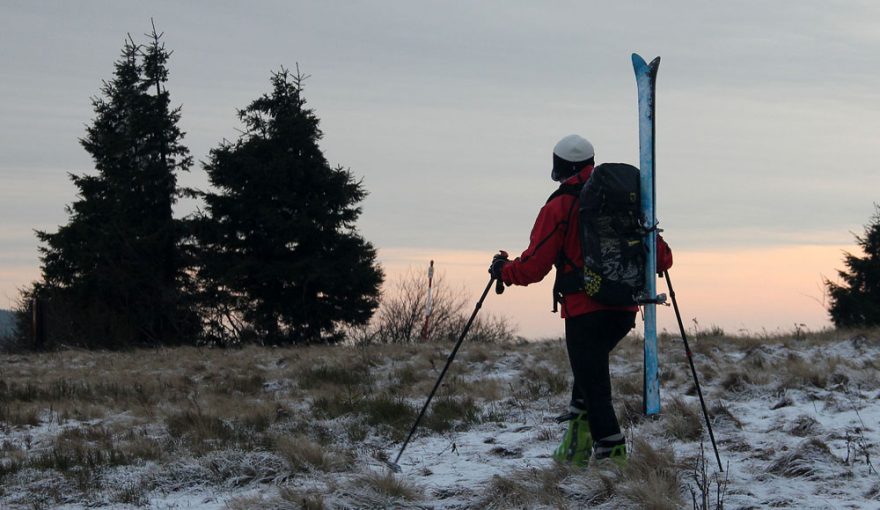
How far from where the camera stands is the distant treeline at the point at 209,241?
1171 inches

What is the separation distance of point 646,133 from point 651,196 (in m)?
0.55

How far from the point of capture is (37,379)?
14383 millimetres

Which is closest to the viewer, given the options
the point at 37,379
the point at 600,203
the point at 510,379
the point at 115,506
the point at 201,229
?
the point at 600,203

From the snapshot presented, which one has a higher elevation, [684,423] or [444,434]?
[684,423]

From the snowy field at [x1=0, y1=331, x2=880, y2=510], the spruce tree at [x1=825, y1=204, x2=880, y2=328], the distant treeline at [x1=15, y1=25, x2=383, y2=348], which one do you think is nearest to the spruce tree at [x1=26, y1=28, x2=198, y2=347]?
the distant treeline at [x1=15, y1=25, x2=383, y2=348]

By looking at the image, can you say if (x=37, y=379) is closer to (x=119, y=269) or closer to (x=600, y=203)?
(x=600, y=203)

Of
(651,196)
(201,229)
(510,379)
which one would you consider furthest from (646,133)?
(201,229)

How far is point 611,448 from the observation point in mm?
5840

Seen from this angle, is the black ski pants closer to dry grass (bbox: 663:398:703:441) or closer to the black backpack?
the black backpack

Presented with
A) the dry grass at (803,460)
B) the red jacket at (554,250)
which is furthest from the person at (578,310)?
the dry grass at (803,460)

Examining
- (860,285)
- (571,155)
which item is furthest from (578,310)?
(860,285)

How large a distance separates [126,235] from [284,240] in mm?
7207

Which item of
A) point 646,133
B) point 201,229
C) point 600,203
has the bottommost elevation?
point 600,203

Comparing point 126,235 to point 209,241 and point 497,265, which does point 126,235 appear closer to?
point 209,241
